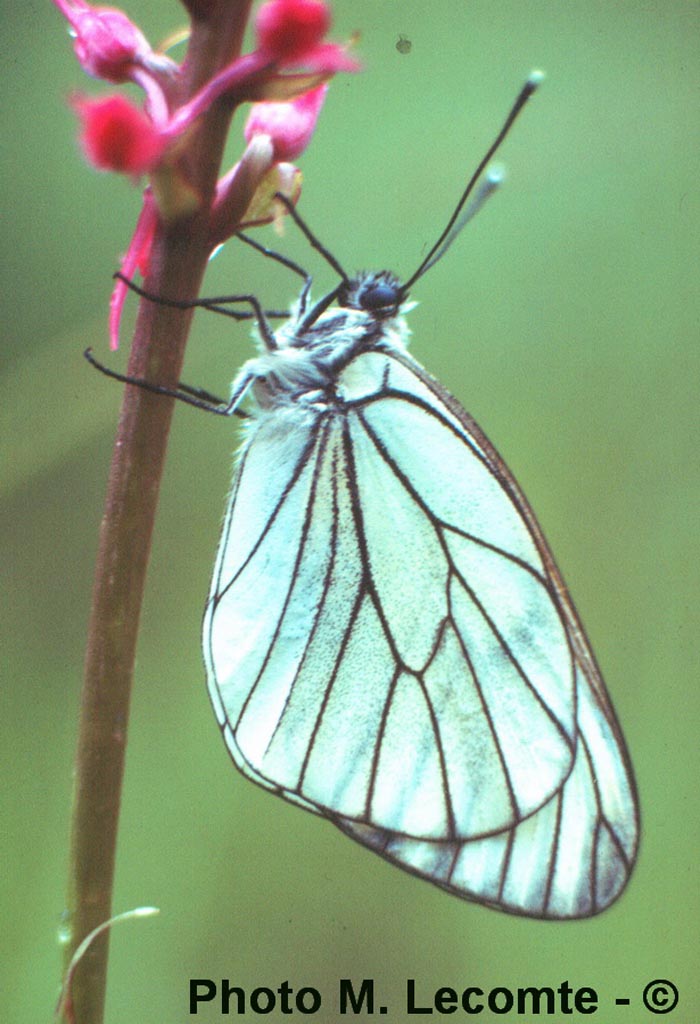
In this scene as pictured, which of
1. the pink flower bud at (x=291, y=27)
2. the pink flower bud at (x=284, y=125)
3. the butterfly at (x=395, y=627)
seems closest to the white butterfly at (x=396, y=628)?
the butterfly at (x=395, y=627)

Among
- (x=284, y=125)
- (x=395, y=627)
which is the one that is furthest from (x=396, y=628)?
(x=284, y=125)

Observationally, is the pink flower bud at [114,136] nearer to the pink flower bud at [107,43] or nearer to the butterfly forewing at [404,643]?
the pink flower bud at [107,43]

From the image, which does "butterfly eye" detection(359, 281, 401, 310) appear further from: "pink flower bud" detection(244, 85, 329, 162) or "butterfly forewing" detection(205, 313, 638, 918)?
"pink flower bud" detection(244, 85, 329, 162)

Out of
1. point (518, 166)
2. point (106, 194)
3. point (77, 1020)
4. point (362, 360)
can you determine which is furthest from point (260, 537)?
point (518, 166)

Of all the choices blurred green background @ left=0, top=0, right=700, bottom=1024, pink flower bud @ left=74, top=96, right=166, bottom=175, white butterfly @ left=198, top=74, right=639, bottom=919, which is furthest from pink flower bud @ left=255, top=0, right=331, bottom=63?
blurred green background @ left=0, top=0, right=700, bottom=1024

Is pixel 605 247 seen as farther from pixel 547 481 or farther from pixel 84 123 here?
pixel 84 123

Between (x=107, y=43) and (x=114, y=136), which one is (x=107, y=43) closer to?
(x=107, y=43)
